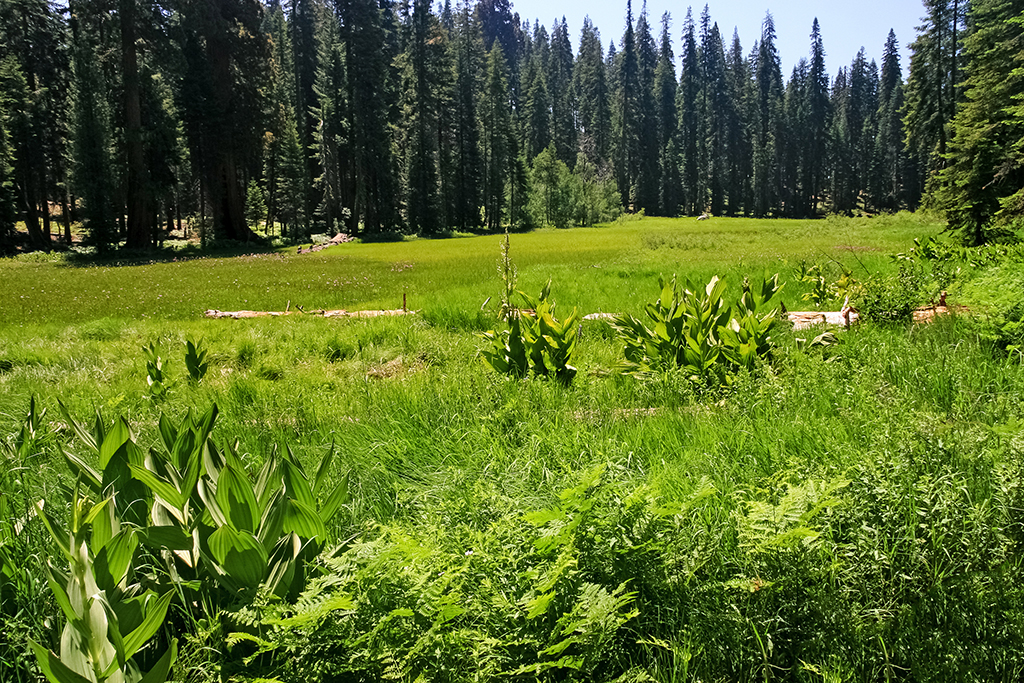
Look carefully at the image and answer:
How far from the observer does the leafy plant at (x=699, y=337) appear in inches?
189

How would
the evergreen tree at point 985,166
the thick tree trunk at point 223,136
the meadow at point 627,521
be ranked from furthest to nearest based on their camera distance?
the thick tree trunk at point 223,136 → the evergreen tree at point 985,166 → the meadow at point 627,521

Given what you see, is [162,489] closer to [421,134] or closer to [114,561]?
[114,561]

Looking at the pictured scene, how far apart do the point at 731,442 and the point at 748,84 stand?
104430 mm

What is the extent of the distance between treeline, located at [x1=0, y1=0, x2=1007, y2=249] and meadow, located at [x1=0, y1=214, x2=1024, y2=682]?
15.8m

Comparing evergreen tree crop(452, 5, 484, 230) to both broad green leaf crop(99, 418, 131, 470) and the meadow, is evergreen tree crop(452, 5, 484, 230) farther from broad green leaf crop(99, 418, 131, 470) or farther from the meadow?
broad green leaf crop(99, 418, 131, 470)

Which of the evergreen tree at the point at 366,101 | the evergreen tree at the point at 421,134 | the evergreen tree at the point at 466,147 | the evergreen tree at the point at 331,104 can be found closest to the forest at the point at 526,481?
the evergreen tree at the point at 366,101

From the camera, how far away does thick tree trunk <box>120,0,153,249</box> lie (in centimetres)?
2838

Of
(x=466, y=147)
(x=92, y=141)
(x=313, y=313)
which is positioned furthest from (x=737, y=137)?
(x=313, y=313)

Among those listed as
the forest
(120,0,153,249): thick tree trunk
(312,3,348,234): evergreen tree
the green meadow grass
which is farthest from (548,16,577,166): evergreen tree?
the forest

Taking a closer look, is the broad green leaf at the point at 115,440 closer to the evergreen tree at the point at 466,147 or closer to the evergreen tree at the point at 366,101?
the evergreen tree at the point at 366,101

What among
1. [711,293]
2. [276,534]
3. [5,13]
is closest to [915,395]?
[711,293]

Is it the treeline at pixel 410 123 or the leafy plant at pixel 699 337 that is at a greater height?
the treeline at pixel 410 123

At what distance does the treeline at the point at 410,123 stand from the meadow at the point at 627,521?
15.8 meters

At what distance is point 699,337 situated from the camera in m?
4.88
